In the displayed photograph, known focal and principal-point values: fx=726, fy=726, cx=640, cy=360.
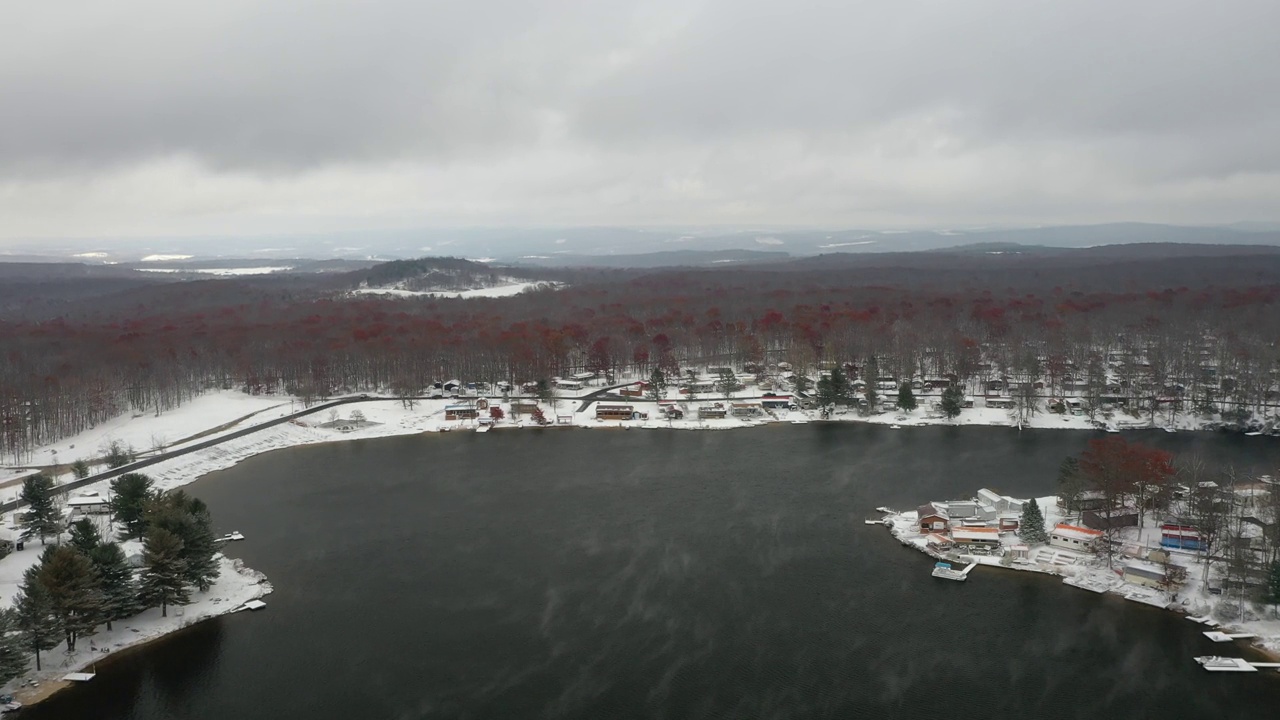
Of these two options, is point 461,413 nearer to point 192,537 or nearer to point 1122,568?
point 192,537

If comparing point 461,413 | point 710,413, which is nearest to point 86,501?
point 461,413

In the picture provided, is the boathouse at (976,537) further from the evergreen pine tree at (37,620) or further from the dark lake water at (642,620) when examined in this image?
the evergreen pine tree at (37,620)

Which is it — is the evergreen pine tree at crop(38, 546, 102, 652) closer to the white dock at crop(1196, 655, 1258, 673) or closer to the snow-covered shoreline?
the snow-covered shoreline

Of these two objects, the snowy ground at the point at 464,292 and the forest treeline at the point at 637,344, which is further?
the snowy ground at the point at 464,292

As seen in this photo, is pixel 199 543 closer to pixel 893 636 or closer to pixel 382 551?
pixel 382 551

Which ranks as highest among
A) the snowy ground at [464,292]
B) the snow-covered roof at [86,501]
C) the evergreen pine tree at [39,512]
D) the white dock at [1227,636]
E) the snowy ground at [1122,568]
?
the snowy ground at [464,292]

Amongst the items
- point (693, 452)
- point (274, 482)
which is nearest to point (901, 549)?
point (693, 452)

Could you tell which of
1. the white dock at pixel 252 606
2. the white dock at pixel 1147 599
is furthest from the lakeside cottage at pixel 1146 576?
the white dock at pixel 252 606
